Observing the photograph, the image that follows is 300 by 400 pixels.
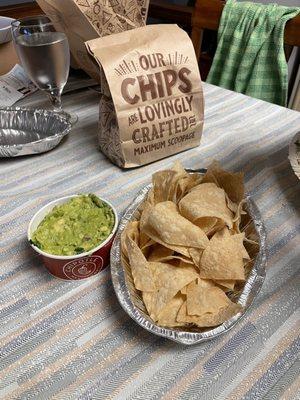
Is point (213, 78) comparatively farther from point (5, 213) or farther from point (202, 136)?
point (5, 213)

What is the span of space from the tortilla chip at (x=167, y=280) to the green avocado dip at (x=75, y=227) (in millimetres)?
89

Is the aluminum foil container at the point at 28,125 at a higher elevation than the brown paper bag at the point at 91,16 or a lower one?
lower

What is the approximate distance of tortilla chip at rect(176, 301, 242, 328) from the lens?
1.30ft

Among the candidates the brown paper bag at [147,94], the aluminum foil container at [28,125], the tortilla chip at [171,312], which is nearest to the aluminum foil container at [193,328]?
the tortilla chip at [171,312]

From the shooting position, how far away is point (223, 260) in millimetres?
420

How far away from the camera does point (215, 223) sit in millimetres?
480

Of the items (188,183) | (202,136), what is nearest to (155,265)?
(188,183)

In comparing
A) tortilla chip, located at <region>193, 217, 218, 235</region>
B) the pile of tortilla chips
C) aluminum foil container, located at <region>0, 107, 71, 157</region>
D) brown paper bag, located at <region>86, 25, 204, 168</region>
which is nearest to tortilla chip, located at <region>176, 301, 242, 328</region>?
the pile of tortilla chips

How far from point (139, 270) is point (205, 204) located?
131 millimetres

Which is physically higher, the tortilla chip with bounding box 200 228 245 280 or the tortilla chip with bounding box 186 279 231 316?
the tortilla chip with bounding box 200 228 245 280

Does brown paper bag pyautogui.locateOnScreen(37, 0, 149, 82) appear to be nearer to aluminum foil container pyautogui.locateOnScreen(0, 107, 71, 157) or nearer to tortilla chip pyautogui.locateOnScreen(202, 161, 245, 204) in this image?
aluminum foil container pyautogui.locateOnScreen(0, 107, 71, 157)

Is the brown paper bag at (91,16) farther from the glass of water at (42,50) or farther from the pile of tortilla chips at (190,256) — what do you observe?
the pile of tortilla chips at (190,256)

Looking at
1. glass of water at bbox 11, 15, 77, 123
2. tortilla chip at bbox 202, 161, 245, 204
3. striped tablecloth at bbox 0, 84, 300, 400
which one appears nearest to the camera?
striped tablecloth at bbox 0, 84, 300, 400

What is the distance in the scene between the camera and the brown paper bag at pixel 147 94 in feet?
2.07
